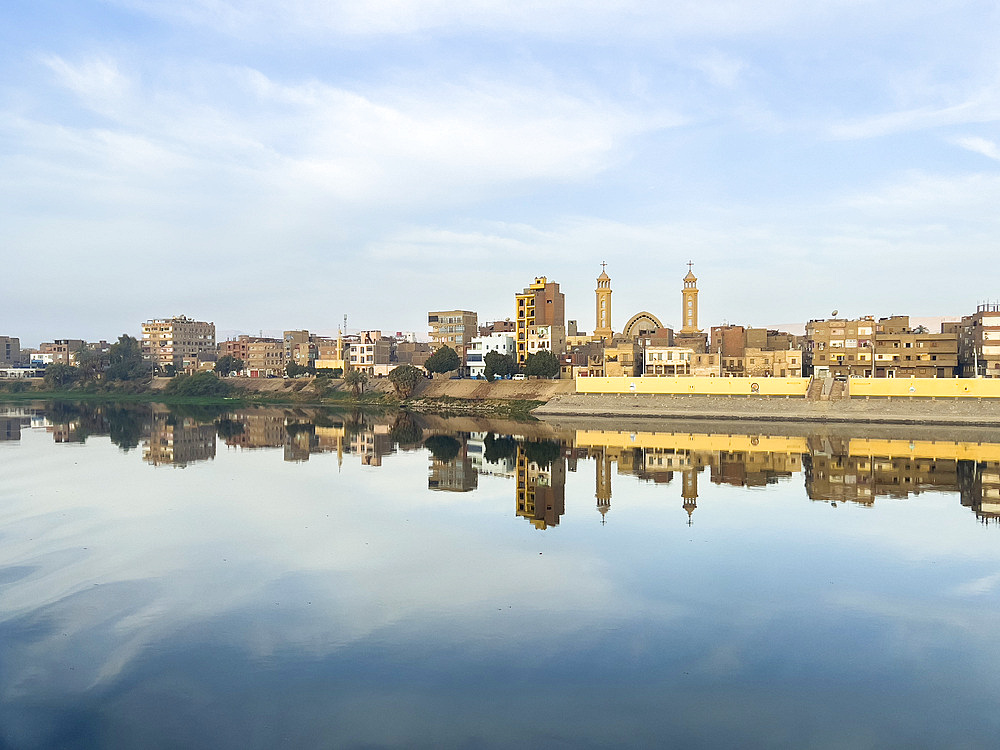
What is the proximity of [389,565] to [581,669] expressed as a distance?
898 cm

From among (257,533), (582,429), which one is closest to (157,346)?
(582,429)

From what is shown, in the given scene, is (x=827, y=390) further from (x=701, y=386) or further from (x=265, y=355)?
(x=265, y=355)

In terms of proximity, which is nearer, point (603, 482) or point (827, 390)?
point (603, 482)

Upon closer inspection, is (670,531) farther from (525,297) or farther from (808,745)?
(525,297)

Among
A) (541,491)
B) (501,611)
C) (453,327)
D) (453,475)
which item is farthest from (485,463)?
(453,327)

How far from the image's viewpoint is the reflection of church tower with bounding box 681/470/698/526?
3182cm

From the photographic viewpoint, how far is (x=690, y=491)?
118 ft

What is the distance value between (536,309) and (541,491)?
7297cm

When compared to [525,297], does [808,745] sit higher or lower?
lower

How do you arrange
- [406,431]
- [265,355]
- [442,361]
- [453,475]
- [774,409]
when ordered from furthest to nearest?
[265,355], [442,361], [774,409], [406,431], [453,475]

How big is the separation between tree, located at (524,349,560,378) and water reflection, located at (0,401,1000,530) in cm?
1537

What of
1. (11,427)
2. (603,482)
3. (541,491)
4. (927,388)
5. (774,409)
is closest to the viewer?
(541,491)

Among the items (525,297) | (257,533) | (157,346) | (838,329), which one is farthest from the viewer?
(157,346)

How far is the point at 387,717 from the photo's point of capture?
1307cm
